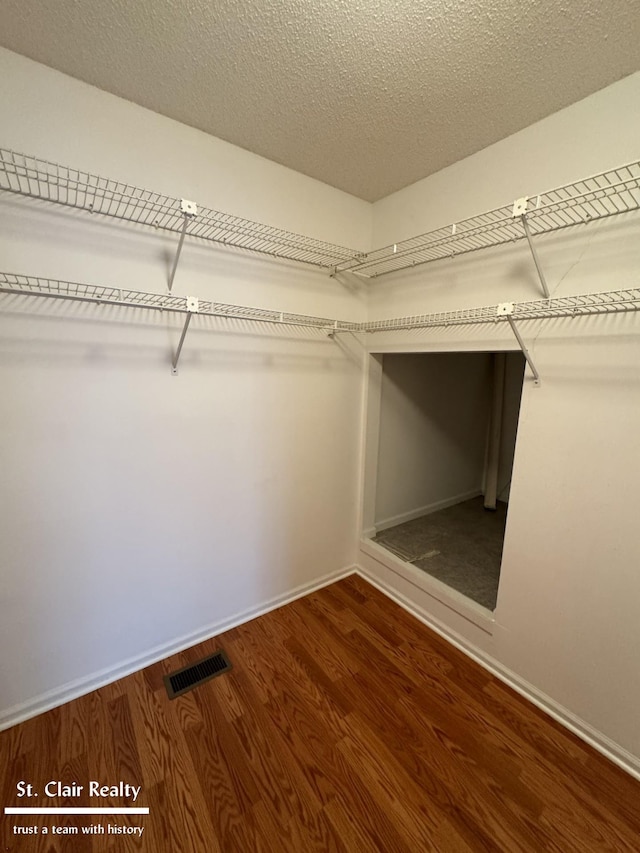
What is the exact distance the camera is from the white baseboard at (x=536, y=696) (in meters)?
1.31

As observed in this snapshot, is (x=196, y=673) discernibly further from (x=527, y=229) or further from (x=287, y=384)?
(x=527, y=229)

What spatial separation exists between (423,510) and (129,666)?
2411 mm

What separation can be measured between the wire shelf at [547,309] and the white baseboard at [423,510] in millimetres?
1570

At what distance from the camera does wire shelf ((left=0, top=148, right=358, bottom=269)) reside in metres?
1.21

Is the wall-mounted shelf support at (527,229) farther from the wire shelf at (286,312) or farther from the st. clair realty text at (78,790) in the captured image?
the st. clair realty text at (78,790)

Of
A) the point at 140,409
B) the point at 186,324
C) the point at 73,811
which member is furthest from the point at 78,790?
the point at 186,324

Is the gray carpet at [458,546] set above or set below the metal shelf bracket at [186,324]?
below

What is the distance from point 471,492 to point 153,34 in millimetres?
3799

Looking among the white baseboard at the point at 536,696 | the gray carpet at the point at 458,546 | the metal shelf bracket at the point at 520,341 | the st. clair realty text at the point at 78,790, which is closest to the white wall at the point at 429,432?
the gray carpet at the point at 458,546

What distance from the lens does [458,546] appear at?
101 inches

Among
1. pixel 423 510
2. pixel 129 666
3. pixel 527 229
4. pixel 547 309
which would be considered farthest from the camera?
pixel 423 510

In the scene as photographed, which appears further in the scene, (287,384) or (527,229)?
(287,384)

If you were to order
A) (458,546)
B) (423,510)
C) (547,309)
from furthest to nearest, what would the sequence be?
1. (423,510)
2. (458,546)
3. (547,309)

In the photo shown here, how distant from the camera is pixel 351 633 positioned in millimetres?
1907
